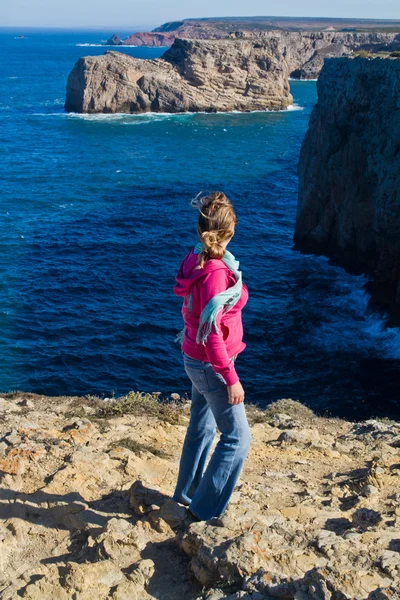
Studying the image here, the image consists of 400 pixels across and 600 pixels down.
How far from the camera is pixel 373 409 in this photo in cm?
2061

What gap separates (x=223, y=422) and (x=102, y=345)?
20143 mm

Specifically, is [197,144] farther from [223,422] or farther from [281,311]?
[223,422]

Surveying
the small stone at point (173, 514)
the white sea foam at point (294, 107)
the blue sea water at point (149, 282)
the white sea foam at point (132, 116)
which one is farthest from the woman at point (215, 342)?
the white sea foam at point (294, 107)

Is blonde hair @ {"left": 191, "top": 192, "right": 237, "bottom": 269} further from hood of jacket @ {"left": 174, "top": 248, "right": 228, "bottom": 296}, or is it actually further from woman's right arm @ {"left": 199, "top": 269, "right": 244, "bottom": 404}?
woman's right arm @ {"left": 199, "top": 269, "right": 244, "bottom": 404}

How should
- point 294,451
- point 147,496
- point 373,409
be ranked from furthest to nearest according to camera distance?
point 373,409, point 294,451, point 147,496

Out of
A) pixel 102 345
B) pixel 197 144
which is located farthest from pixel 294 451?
pixel 197 144

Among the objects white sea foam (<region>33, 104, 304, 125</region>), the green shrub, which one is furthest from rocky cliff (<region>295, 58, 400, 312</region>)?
white sea foam (<region>33, 104, 304, 125</region>)

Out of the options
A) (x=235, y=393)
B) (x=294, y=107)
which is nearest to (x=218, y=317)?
(x=235, y=393)

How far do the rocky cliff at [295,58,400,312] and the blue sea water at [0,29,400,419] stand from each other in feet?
5.25

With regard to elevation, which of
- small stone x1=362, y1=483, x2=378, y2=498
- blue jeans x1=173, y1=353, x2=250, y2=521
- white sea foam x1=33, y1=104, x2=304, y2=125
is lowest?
small stone x1=362, y1=483, x2=378, y2=498

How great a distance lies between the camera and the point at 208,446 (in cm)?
621

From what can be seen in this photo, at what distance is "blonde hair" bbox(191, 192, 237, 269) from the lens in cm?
533

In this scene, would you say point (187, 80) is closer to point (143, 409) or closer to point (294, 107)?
point (294, 107)

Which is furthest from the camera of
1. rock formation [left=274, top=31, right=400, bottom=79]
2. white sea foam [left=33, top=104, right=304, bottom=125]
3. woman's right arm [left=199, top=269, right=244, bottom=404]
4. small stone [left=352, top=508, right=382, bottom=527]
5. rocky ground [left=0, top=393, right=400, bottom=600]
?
rock formation [left=274, top=31, right=400, bottom=79]
